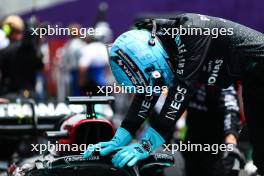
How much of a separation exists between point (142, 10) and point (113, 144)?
28.7 feet

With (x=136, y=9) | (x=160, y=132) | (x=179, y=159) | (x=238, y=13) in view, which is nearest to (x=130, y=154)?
(x=160, y=132)

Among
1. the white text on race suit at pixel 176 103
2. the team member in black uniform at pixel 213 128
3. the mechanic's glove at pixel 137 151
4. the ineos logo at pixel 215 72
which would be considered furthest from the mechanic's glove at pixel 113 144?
the team member in black uniform at pixel 213 128

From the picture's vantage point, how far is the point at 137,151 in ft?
11.3

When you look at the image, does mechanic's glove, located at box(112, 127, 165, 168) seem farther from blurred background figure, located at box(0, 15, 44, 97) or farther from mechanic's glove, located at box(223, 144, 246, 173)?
blurred background figure, located at box(0, 15, 44, 97)

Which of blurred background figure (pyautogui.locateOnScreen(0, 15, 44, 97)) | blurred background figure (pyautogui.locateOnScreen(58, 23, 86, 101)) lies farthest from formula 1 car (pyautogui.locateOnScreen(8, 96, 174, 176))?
blurred background figure (pyautogui.locateOnScreen(58, 23, 86, 101))

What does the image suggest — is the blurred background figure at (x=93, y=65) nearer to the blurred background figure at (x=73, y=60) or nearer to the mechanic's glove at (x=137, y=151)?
the blurred background figure at (x=73, y=60)

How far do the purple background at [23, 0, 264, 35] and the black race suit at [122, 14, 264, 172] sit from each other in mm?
6416

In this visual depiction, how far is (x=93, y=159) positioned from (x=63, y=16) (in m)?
10.3

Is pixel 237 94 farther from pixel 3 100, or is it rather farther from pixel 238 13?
pixel 238 13

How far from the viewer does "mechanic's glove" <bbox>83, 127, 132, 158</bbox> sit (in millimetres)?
3568

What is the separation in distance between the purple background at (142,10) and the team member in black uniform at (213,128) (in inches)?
199

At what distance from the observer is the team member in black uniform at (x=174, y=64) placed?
136 inches

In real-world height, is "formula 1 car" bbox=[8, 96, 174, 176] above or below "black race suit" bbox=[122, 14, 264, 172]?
below

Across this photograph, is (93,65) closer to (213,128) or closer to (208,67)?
(213,128)
